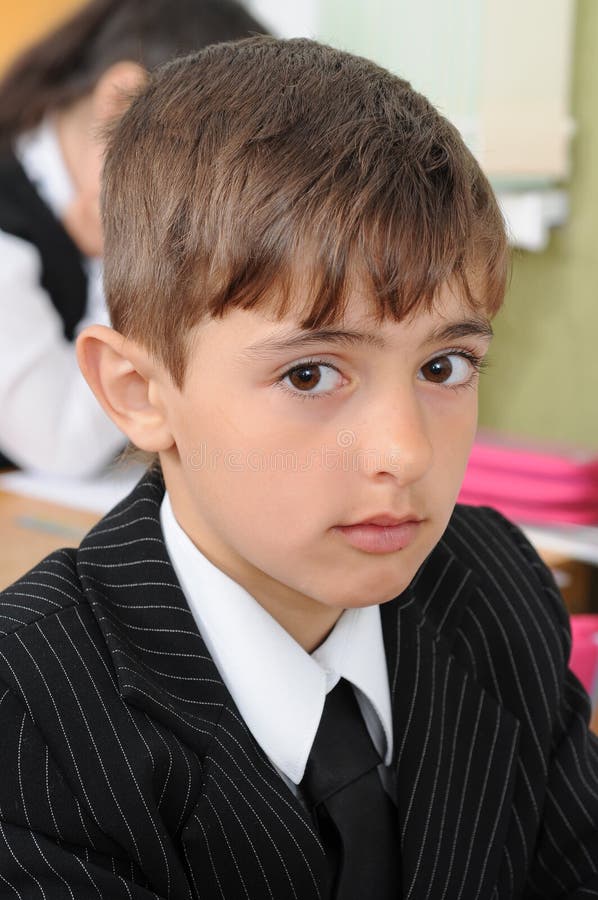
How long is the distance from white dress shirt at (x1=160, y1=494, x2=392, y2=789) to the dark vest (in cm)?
120

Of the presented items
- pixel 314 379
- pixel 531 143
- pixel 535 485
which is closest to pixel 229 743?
pixel 314 379

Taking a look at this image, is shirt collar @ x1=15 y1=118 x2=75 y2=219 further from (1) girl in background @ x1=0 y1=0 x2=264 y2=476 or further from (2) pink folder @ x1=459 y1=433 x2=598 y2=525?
(2) pink folder @ x1=459 y1=433 x2=598 y2=525

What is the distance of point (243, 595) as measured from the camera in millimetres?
733

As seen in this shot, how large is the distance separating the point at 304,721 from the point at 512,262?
352 millimetres

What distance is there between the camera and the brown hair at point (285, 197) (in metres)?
0.64

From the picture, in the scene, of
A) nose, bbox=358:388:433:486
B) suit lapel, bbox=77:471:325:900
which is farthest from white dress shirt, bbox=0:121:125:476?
nose, bbox=358:388:433:486

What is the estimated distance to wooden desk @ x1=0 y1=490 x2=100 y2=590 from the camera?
1169 millimetres

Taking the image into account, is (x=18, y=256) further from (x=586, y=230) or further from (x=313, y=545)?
(x=313, y=545)

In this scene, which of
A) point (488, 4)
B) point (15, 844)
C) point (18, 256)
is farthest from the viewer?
point (488, 4)

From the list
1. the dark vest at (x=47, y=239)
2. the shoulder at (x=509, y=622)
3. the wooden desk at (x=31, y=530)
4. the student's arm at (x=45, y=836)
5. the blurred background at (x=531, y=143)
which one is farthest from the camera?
the blurred background at (x=531, y=143)

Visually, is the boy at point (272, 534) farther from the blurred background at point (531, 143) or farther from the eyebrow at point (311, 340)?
the blurred background at point (531, 143)

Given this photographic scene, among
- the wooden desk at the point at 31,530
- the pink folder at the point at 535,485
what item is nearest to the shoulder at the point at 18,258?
the wooden desk at the point at 31,530

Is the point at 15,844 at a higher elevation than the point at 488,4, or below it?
below

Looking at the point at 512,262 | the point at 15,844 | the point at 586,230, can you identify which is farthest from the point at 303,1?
the point at 15,844
